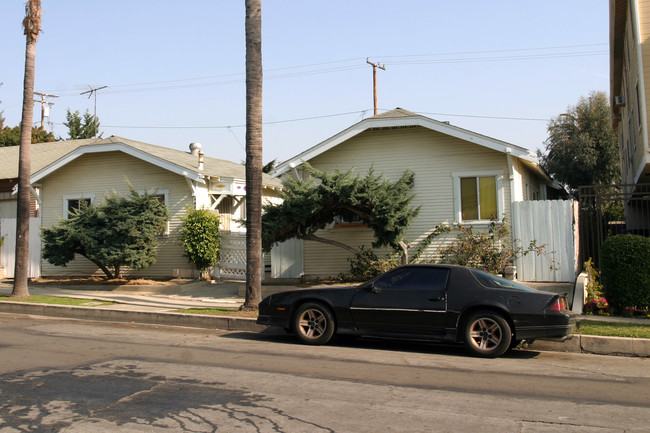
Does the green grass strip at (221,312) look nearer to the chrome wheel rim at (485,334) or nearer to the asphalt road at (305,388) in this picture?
the asphalt road at (305,388)

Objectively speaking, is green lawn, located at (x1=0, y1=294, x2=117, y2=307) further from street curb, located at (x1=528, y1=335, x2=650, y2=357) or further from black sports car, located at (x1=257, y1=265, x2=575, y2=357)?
street curb, located at (x1=528, y1=335, x2=650, y2=357)

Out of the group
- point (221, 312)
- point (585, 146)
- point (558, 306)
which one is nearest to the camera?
point (558, 306)

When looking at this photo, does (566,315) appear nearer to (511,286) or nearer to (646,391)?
(511,286)

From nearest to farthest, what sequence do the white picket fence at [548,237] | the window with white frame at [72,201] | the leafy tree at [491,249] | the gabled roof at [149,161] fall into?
1. the white picket fence at [548,237]
2. the leafy tree at [491,249]
3. the gabled roof at [149,161]
4. the window with white frame at [72,201]

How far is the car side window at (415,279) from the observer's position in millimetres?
9469

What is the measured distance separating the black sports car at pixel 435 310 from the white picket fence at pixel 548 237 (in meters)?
7.30

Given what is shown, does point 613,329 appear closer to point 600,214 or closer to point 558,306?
point 558,306

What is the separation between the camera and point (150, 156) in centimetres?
1986

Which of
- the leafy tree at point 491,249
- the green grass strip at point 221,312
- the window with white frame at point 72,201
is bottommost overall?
the green grass strip at point 221,312

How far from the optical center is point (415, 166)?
58.3 ft

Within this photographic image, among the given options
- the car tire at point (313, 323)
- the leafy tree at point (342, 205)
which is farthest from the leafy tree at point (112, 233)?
the car tire at point (313, 323)

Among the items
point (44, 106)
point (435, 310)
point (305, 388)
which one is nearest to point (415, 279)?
point (435, 310)

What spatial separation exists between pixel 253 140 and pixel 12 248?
14.0 meters

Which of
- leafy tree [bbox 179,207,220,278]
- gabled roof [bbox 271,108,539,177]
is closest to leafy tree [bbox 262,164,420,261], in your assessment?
gabled roof [bbox 271,108,539,177]
